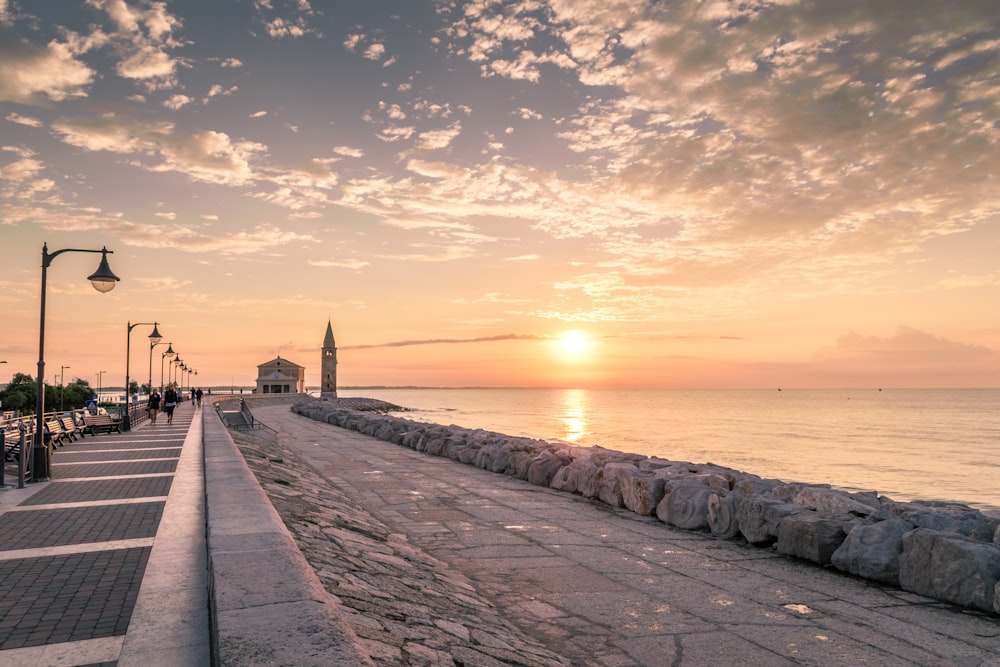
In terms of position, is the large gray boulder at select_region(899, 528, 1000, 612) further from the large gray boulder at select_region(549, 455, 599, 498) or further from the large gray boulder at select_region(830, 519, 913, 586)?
the large gray boulder at select_region(549, 455, 599, 498)

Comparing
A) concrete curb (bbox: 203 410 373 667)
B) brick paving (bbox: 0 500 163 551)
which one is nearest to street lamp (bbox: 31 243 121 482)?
brick paving (bbox: 0 500 163 551)

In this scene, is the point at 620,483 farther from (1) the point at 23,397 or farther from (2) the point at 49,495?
(1) the point at 23,397

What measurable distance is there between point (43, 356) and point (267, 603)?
11842mm

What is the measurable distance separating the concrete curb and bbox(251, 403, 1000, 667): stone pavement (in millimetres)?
403

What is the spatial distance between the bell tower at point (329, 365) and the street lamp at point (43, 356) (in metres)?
93.1

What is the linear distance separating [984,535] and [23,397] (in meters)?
92.3

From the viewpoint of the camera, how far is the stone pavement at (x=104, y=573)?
3.87 metres

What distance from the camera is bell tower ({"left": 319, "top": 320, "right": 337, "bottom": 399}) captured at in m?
106

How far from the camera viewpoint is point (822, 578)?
6516 mm

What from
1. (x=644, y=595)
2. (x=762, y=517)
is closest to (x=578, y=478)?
(x=762, y=517)

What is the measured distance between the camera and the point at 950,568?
18.8 ft

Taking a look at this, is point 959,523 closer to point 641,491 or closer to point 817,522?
point 817,522

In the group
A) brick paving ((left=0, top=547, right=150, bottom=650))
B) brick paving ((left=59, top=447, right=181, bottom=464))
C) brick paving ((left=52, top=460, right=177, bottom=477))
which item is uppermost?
brick paving ((left=0, top=547, right=150, bottom=650))

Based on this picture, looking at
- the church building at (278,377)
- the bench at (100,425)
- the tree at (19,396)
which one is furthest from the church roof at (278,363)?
the bench at (100,425)
